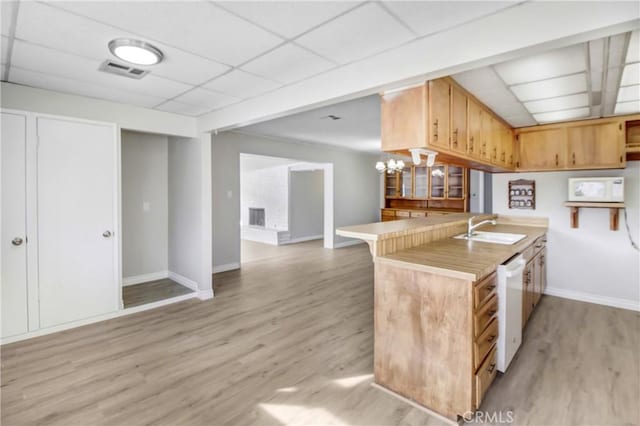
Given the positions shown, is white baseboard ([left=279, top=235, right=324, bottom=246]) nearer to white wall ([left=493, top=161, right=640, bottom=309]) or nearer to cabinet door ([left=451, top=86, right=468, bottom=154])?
white wall ([left=493, top=161, right=640, bottom=309])

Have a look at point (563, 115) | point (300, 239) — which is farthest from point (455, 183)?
point (300, 239)

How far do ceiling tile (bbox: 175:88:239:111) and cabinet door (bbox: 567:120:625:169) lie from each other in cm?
395

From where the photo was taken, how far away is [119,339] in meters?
3.04

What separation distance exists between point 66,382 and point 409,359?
2.43m

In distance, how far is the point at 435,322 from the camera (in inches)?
79.6

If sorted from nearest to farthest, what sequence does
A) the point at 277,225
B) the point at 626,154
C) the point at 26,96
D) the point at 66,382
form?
the point at 66,382 < the point at 26,96 < the point at 626,154 < the point at 277,225

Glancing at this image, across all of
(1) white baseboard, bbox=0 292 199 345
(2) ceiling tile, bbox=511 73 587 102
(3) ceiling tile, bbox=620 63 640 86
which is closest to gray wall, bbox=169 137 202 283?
(1) white baseboard, bbox=0 292 199 345

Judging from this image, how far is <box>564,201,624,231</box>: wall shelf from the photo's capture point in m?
3.68

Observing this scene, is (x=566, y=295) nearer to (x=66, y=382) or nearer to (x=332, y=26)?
(x=332, y=26)

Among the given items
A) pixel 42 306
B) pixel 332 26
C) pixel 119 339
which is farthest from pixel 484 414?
pixel 42 306

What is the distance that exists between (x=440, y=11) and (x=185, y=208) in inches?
150

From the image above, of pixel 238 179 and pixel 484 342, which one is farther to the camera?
pixel 238 179

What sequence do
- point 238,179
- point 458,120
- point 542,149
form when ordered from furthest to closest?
1. point 238,179
2. point 542,149
3. point 458,120

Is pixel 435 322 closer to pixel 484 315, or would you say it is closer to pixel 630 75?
pixel 484 315
